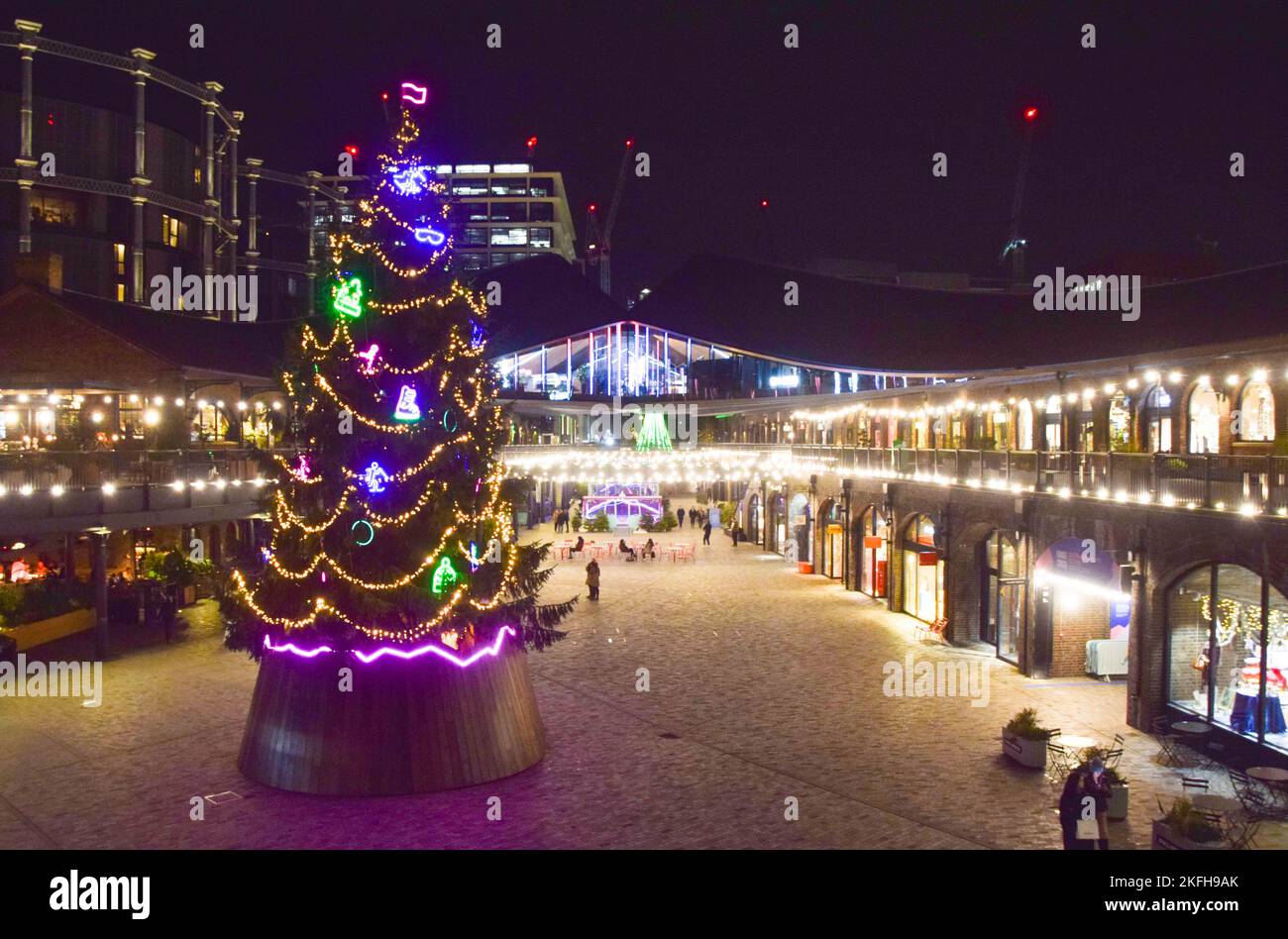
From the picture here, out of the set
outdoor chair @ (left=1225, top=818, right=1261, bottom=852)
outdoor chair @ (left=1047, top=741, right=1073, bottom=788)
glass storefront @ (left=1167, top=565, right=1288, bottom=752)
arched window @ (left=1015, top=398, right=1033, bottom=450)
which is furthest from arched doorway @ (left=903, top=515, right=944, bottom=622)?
outdoor chair @ (left=1225, top=818, right=1261, bottom=852)

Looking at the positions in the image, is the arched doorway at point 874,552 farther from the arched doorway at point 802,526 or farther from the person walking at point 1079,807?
the person walking at point 1079,807

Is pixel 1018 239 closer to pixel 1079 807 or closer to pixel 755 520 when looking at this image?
pixel 755 520

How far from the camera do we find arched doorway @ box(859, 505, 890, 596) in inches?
1248

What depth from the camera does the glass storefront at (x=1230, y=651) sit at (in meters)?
15.1

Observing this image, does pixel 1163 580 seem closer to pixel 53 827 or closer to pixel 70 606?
pixel 53 827

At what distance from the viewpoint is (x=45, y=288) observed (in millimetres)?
30422

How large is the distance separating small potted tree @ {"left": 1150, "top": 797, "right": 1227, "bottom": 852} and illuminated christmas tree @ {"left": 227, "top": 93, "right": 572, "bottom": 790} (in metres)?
8.72

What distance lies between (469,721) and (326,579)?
278 cm

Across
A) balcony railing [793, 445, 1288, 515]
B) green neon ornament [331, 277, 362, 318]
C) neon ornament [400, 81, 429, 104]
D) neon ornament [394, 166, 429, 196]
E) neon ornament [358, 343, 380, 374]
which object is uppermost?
neon ornament [400, 81, 429, 104]

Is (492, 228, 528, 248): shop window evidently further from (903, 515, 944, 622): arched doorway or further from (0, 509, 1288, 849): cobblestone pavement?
(0, 509, 1288, 849): cobblestone pavement

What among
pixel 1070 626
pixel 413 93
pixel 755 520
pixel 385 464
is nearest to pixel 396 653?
pixel 385 464

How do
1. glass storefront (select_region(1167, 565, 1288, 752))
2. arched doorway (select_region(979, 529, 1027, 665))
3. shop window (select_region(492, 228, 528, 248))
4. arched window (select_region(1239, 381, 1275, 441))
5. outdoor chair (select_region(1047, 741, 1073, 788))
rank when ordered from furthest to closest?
shop window (select_region(492, 228, 528, 248)) → arched doorway (select_region(979, 529, 1027, 665)) → arched window (select_region(1239, 381, 1275, 441)) → glass storefront (select_region(1167, 565, 1288, 752)) → outdoor chair (select_region(1047, 741, 1073, 788))

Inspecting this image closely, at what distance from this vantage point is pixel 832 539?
37719mm

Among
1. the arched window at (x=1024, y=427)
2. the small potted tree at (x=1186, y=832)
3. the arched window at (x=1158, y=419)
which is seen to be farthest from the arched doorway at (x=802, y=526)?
the small potted tree at (x=1186, y=832)
